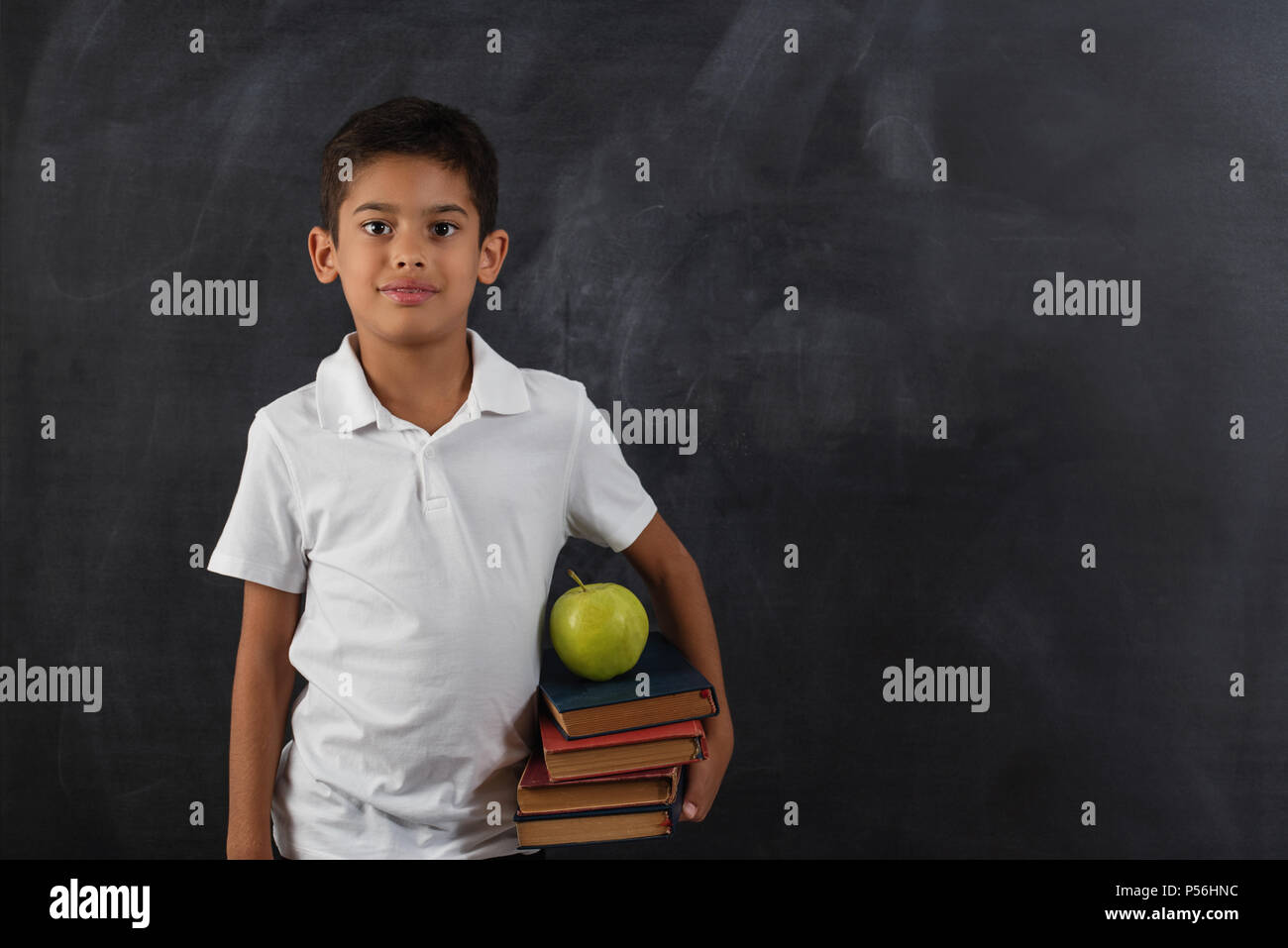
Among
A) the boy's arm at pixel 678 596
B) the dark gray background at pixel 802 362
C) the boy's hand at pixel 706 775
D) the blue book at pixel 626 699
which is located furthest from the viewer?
the dark gray background at pixel 802 362

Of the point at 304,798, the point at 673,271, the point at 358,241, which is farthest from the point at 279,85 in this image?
the point at 304,798

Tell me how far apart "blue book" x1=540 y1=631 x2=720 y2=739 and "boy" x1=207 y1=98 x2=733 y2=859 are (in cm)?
7

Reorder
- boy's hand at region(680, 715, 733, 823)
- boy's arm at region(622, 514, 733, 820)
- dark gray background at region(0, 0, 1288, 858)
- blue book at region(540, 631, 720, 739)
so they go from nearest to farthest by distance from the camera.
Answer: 1. blue book at region(540, 631, 720, 739)
2. boy's hand at region(680, 715, 733, 823)
3. boy's arm at region(622, 514, 733, 820)
4. dark gray background at region(0, 0, 1288, 858)

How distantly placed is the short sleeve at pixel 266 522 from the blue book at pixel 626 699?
34cm

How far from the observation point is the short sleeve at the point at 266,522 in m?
1.03

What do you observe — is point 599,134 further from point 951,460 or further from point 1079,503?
point 1079,503

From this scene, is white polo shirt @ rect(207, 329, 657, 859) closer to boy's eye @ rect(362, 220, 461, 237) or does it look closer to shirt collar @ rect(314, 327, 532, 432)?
shirt collar @ rect(314, 327, 532, 432)

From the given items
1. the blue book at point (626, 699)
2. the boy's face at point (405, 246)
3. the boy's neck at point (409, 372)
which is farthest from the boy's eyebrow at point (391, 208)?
the blue book at point (626, 699)

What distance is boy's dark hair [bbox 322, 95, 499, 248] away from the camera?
3.48ft

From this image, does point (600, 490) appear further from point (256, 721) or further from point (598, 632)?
point (256, 721)

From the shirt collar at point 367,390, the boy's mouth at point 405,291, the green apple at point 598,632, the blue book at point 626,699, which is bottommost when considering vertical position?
the blue book at point 626,699

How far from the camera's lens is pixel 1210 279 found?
1918 mm

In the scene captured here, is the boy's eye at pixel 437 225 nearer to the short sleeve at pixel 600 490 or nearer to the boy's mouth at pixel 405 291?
the boy's mouth at pixel 405 291

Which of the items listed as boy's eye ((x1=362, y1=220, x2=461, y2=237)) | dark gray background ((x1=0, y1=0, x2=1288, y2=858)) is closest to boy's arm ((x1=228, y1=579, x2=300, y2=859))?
boy's eye ((x1=362, y1=220, x2=461, y2=237))
